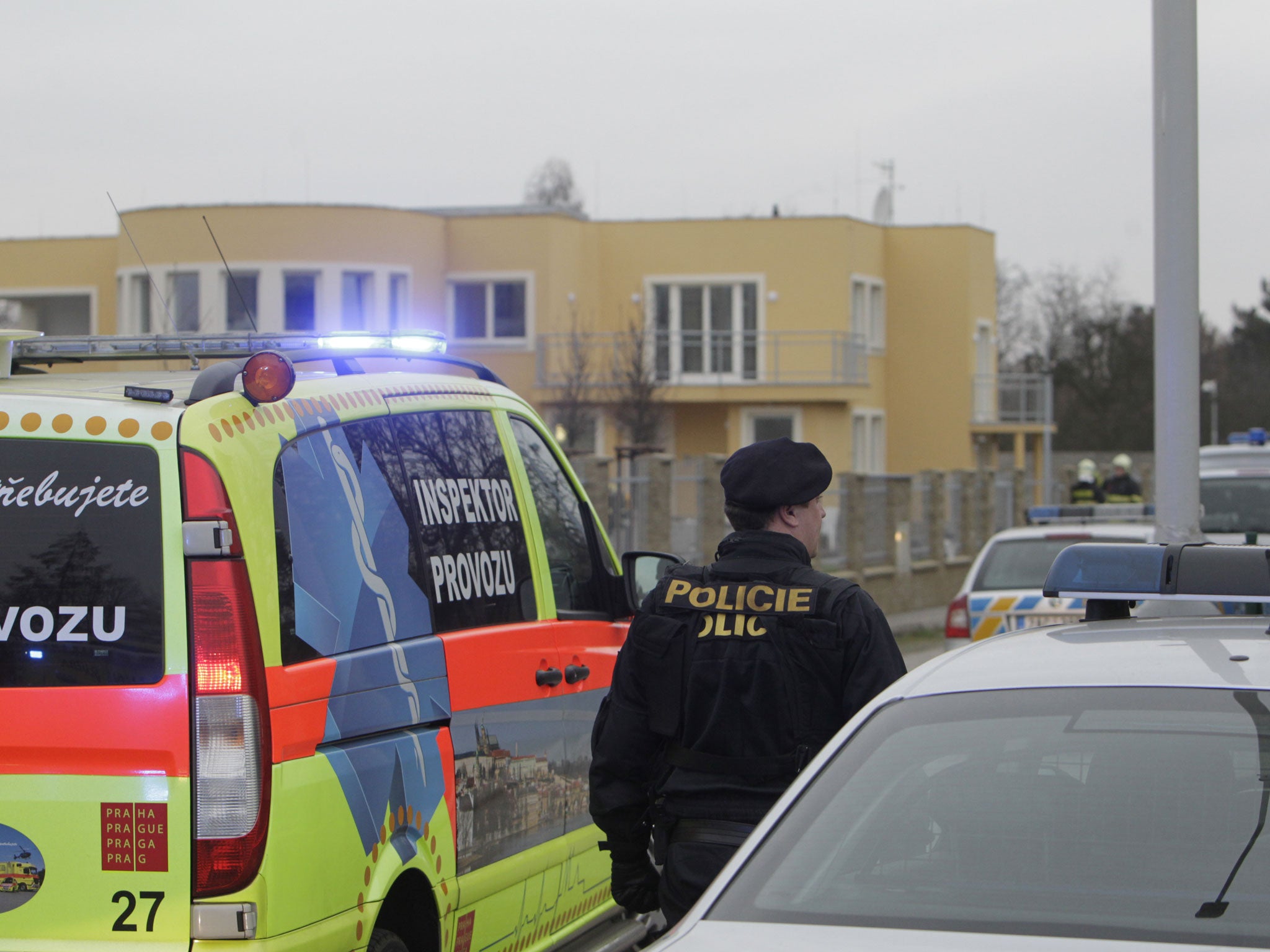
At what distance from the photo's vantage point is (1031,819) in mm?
2676

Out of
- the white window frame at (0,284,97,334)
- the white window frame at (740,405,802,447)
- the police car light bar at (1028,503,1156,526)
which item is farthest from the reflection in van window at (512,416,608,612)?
the white window frame at (0,284,97,334)

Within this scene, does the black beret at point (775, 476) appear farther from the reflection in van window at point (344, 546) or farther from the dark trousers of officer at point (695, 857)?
the reflection in van window at point (344, 546)

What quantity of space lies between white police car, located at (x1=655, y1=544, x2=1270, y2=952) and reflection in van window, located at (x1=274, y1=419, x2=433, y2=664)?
53.2 inches

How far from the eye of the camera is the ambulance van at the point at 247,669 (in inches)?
134

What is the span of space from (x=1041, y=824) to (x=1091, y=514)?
1140cm

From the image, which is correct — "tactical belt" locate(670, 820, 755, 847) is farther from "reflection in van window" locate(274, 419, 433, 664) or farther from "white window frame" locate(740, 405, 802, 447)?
"white window frame" locate(740, 405, 802, 447)

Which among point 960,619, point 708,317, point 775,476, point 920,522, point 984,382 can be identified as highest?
point 708,317

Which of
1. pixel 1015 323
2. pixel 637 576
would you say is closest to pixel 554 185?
pixel 1015 323

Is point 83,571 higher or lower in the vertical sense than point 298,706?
higher

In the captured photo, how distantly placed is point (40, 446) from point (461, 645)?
134 centimetres

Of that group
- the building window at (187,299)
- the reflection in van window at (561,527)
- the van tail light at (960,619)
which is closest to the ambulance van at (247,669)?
the reflection in van window at (561,527)

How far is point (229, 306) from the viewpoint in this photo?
34.5 metres

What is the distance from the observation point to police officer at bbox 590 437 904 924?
3668 millimetres

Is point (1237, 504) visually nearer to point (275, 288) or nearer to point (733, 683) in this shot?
point (733, 683)
